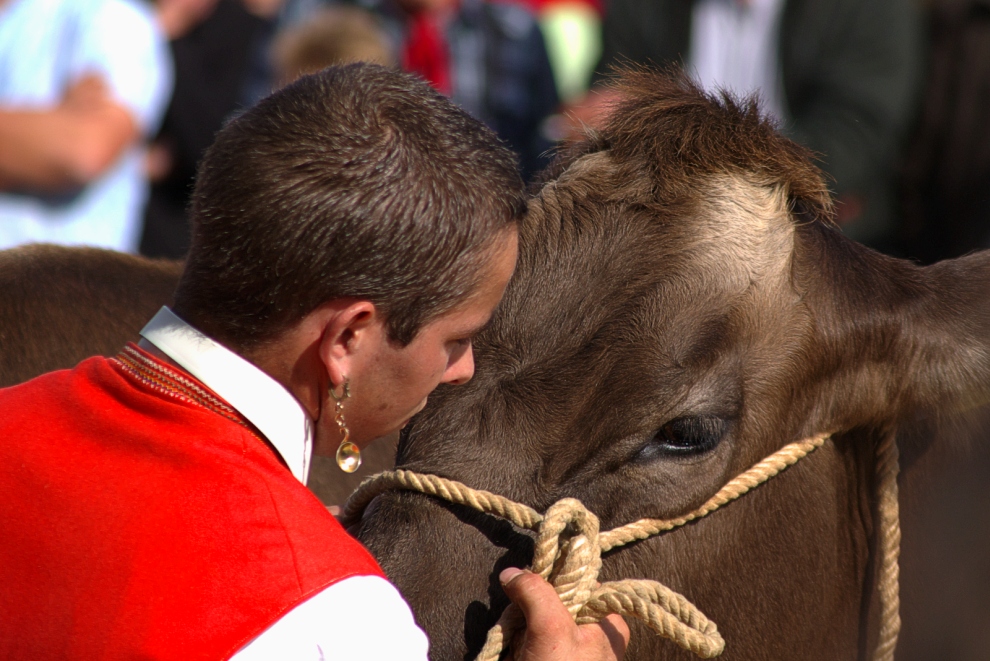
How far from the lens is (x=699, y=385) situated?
2.32 meters

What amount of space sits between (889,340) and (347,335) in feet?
4.46

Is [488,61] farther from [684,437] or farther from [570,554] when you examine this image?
[570,554]

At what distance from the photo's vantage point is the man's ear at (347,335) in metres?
1.69

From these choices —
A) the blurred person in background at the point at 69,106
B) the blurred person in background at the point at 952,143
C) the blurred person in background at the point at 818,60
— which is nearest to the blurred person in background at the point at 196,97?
the blurred person in background at the point at 69,106

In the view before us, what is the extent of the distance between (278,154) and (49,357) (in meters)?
1.80

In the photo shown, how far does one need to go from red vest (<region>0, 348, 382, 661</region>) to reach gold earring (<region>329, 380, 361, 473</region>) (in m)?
0.16

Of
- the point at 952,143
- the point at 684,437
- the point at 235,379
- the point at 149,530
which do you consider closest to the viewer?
the point at 149,530

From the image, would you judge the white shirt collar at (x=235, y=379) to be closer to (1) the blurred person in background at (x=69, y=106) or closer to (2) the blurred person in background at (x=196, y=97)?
(1) the blurred person in background at (x=69, y=106)

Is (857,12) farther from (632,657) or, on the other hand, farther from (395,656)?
(395,656)

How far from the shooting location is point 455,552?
7.10 feet

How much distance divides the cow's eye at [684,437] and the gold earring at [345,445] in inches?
28.0

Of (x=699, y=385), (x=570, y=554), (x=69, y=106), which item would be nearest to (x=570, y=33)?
(x=69, y=106)

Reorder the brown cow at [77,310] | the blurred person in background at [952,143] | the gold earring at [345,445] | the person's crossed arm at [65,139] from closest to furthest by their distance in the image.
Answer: the gold earring at [345,445] → the brown cow at [77,310] → the person's crossed arm at [65,139] → the blurred person in background at [952,143]

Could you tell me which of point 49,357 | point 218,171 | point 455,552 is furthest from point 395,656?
point 49,357
